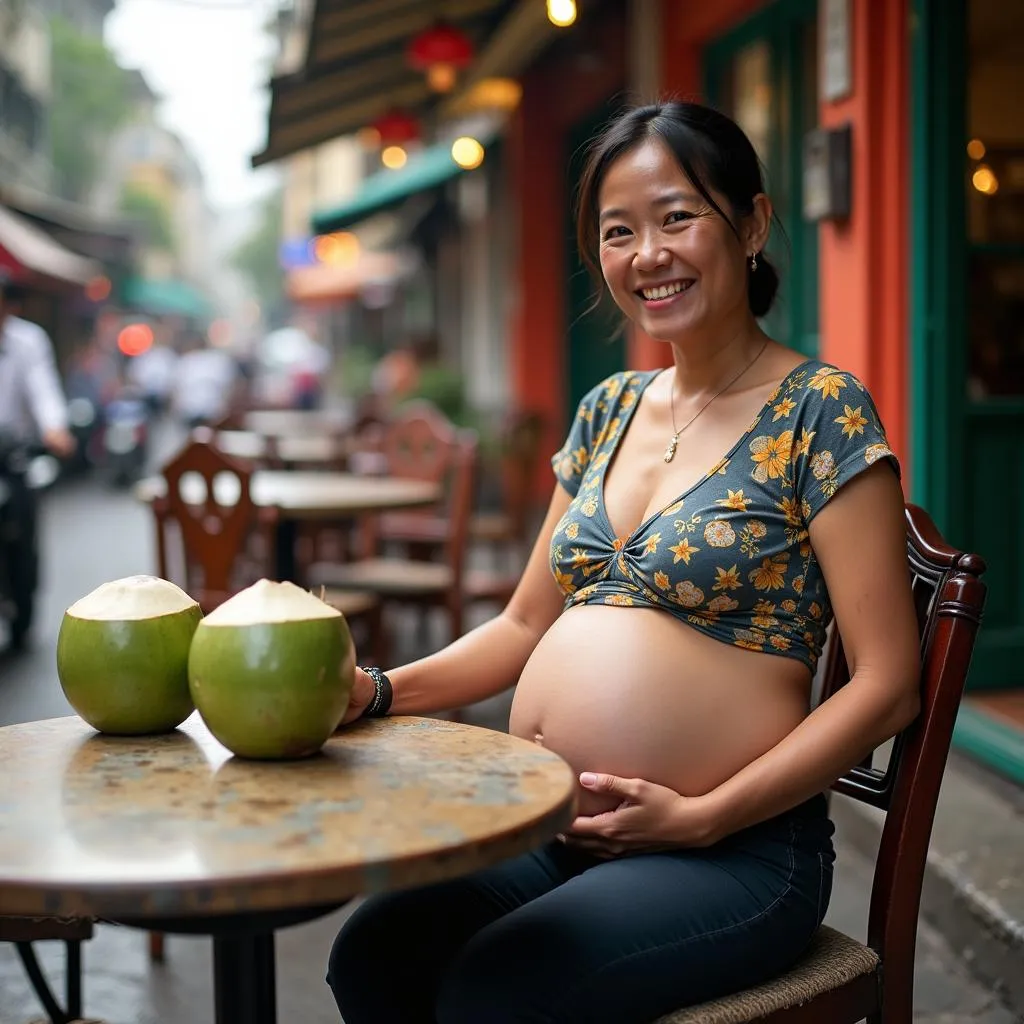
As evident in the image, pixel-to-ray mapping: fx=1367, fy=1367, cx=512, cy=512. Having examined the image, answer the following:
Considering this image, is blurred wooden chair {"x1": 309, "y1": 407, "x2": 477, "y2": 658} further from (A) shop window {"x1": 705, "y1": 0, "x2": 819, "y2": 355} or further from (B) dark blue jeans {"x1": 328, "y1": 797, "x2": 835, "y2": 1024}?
(B) dark blue jeans {"x1": 328, "y1": 797, "x2": 835, "y2": 1024}

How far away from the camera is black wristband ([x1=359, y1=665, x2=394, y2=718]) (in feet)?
6.51

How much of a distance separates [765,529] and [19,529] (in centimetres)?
644

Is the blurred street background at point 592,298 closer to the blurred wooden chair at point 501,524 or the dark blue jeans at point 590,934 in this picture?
the blurred wooden chair at point 501,524

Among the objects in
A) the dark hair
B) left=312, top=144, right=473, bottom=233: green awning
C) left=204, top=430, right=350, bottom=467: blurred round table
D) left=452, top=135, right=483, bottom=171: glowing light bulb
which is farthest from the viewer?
left=312, top=144, right=473, bottom=233: green awning

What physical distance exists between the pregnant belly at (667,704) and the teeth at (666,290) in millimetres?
501

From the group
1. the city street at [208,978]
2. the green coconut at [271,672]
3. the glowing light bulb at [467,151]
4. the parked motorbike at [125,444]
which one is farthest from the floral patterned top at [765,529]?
the parked motorbike at [125,444]

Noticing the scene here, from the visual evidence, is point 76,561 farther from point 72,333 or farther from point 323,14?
point 72,333

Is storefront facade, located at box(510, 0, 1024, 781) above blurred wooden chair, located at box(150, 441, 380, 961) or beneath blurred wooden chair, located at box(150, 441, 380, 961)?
above

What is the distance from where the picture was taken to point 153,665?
69.2 inches

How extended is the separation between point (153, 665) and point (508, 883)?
623 mm

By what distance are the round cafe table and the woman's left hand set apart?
145mm

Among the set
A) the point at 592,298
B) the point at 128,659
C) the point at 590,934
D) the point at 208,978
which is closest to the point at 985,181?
the point at 592,298

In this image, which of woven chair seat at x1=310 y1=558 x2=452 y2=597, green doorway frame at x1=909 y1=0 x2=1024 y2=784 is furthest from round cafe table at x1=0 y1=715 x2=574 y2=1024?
woven chair seat at x1=310 y1=558 x2=452 y2=597

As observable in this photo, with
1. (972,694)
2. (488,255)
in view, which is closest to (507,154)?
(488,255)
